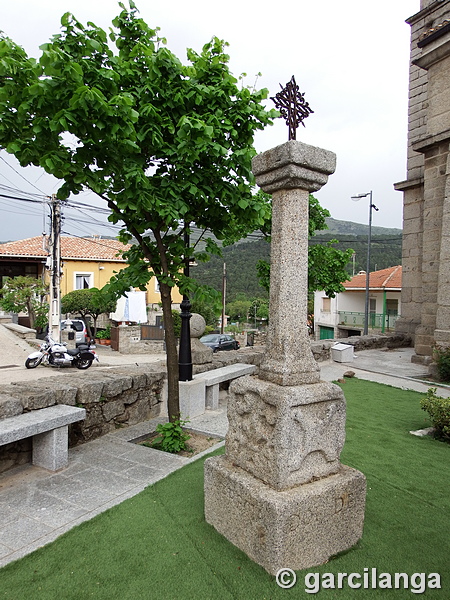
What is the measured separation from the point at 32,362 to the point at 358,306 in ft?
82.8

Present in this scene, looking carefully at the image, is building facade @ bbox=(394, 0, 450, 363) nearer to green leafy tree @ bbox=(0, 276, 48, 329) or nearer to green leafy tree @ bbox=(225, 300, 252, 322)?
green leafy tree @ bbox=(0, 276, 48, 329)

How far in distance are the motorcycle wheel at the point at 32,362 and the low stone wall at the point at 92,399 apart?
8.12m

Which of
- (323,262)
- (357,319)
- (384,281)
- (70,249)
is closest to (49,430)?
(323,262)

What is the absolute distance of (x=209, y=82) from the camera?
163 inches

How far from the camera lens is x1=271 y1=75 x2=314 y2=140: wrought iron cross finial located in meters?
2.84

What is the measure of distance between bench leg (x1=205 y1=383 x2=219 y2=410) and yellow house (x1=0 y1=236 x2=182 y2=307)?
57.9ft

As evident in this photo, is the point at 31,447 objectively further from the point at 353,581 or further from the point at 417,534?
the point at 417,534

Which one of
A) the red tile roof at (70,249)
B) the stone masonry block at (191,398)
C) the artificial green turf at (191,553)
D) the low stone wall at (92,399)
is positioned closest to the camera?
the artificial green turf at (191,553)

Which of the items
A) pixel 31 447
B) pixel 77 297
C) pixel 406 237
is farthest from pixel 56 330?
Answer: pixel 406 237

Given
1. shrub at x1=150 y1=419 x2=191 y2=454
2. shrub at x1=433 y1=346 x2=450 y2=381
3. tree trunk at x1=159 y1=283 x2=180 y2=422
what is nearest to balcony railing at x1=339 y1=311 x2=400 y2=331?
shrub at x1=433 y1=346 x2=450 y2=381

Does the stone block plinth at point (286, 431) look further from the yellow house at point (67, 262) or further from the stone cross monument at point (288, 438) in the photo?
the yellow house at point (67, 262)

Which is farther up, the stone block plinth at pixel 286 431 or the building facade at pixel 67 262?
the building facade at pixel 67 262

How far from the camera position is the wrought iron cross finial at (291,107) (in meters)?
2.84

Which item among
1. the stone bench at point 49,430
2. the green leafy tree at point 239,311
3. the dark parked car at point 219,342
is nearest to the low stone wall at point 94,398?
the stone bench at point 49,430
